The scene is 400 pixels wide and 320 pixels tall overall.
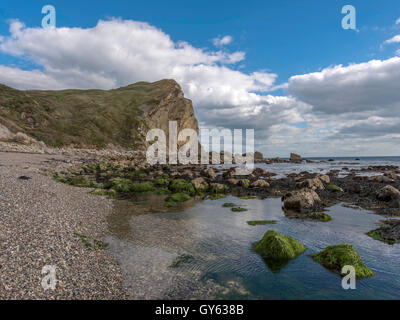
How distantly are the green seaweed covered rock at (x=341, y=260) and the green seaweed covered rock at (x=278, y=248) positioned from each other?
3.02 feet

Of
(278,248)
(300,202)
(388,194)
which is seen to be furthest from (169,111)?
(278,248)

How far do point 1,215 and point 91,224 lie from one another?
13.2 ft

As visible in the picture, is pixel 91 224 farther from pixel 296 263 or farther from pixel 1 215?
pixel 296 263

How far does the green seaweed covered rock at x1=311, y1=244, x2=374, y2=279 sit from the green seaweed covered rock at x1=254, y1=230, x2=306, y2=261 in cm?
92

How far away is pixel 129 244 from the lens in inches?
419

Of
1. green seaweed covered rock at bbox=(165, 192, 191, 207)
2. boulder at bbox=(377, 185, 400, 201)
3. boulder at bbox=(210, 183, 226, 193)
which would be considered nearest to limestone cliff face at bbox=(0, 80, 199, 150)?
green seaweed covered rock at bbox=(165, 192, 191, 207)

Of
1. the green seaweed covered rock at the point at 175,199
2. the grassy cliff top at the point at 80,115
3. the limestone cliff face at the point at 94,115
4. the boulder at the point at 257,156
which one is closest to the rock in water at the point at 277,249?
the green seaweed covered rock at the point at 175,199

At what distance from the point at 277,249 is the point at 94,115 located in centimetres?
10209

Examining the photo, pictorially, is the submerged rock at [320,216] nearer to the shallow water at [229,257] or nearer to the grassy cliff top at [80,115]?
the shallow water at [229,257]

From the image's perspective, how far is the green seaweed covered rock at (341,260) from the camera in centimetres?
836

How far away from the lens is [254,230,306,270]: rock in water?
31.3 ft

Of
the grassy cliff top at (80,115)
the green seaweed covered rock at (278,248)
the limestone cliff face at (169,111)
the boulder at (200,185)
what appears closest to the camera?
the green seaweed covered rock at (278,248)

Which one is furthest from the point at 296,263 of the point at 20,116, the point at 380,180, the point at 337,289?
the point at 20,116

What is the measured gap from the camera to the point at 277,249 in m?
9.97
